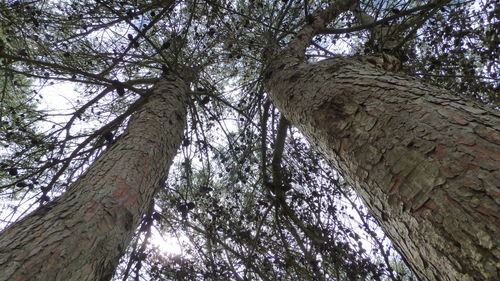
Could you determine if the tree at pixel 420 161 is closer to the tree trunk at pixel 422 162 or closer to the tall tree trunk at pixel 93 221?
the tree trunk at pixel 422 162

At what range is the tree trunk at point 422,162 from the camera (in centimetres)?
57

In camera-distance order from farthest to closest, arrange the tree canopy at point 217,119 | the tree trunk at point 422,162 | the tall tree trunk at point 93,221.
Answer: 1. the tree canopy at point 217,119
2. the tall tree trunk at point 93,221
3. the tree trunk at point 422,162

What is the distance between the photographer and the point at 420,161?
28.3 inches

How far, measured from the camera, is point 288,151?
10.9 feet

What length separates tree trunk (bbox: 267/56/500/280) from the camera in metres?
0.57

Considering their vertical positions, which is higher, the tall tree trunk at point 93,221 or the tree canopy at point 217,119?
the tree canopy at point 217,119

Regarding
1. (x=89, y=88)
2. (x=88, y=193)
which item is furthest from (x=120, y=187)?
(x=89, y=88)

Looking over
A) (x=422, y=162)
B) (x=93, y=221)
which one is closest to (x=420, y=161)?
(x=422, y=162)

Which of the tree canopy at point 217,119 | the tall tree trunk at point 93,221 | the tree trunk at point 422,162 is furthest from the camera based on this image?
the tree canopy at point 217,119

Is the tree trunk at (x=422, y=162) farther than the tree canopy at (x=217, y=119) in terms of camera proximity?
No

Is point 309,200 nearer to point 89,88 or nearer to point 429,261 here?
point 429,261

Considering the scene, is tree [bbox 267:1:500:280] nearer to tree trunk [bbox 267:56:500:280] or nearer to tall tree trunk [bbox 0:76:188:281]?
tree trunk [bbox 267:56:500:280]

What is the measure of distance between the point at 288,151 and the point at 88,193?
8.14 ft

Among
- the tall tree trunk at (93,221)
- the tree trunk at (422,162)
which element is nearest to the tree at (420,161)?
the tree trunk at (422,162)
